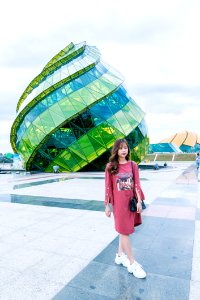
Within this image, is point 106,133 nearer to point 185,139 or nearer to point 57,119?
point 57,119

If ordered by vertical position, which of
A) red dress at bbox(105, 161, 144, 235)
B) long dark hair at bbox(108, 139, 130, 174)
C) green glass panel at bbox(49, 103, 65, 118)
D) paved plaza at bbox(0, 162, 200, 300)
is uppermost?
green glass panel at bbox(49, 103, 65, 118)

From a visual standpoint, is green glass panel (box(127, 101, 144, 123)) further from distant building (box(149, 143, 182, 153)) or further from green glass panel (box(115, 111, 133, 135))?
distant building (box(149, 143, 182, 153))

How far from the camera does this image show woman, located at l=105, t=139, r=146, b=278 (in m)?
3.64

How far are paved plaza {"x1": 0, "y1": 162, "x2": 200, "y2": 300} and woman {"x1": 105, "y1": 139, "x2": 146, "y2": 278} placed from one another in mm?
354

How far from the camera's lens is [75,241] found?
502cm

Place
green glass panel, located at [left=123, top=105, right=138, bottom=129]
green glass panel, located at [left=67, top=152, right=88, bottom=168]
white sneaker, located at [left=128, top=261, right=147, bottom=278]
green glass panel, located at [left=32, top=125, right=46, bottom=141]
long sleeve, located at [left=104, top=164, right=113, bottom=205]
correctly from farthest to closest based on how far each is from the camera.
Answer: green glass panel, located at [left=123, top=105, right=138, bottom=129]
green glass panel, located at [left=67, top=152, right=88, bottom=168]
green glass panel, located at [left=32, top=125, right=46, bottom=141]
long sleeve, located at [left=104, top=164, right=113, bottom=205]
white sneaker, located at [left=128, top=261, right=147, bottom=278]

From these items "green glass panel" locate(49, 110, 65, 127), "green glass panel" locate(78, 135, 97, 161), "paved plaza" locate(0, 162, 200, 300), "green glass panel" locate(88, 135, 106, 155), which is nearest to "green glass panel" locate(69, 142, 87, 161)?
"green glass panel" locate(78, 135, 97, 161)

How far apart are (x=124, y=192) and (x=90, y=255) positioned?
145cm

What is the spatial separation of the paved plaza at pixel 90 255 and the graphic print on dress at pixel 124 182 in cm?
123

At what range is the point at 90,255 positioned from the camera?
14.2ft

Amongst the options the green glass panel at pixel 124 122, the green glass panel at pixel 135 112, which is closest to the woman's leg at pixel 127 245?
the green glass panel at pixel 124 122

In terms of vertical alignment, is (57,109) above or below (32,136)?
above

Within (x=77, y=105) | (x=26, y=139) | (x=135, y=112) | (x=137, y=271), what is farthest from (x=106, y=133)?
(x=137, y=271)

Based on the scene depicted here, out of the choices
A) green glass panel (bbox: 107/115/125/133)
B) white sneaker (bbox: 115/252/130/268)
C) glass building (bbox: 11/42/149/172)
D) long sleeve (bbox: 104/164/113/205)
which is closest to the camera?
long sleeve (bbox: 104/164/113/205)
